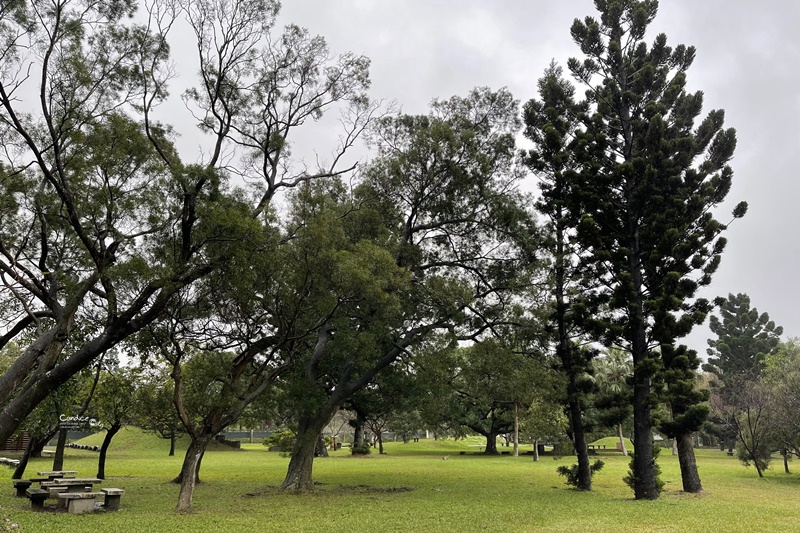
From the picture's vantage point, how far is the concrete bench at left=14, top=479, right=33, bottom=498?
43.1 feet

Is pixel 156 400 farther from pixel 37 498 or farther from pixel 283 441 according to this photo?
pixel 283 441

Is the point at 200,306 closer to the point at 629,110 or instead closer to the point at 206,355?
the point at 206,355

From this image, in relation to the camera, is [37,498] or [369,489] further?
[369,489]

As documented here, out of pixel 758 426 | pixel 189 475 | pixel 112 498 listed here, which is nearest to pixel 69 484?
pixel 112 498

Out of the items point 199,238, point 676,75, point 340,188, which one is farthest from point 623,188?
point 199,238

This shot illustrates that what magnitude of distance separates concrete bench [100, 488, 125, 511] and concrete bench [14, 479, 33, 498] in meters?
2.66

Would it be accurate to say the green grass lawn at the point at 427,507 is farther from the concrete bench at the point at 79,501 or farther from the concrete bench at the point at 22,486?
the concrete bench at the point at 79,501

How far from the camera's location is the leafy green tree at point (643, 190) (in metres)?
15.3

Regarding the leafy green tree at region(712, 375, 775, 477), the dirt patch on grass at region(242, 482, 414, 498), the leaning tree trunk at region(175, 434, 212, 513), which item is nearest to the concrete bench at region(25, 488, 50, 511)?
the leaning tree trunk at region(175, 434, 212, 513)

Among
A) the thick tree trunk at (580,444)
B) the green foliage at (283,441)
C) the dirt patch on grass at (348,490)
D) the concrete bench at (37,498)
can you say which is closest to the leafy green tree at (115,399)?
the concrete bench at (37,498)

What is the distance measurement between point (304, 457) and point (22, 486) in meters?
7.25

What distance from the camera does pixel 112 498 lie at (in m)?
12.1

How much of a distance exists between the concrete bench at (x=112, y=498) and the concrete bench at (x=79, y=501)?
26 cm

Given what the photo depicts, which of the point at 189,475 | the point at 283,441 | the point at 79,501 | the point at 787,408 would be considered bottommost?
the point at 283,441
